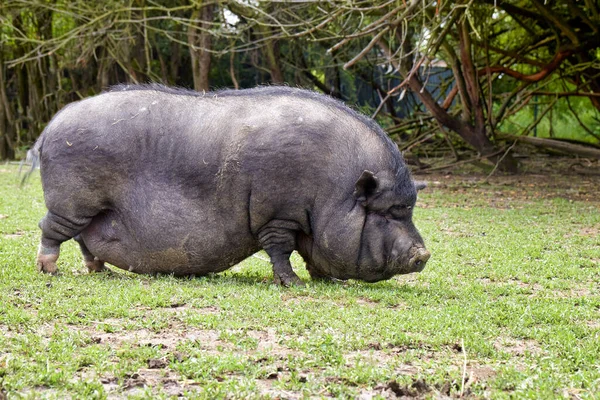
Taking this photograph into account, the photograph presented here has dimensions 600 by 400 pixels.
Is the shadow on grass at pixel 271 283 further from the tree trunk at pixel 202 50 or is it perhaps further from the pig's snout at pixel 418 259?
the tree trunk at pixel 202 50

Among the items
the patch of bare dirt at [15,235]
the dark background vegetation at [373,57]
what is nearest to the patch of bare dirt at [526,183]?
the dark background vegetation at [373,57]

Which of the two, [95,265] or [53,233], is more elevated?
[53,233]

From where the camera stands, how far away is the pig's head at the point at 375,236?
18.3 feet

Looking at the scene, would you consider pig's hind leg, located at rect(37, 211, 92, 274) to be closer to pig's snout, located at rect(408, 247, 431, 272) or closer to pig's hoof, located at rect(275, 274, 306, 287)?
pig's hoof, located at rect(275, 274, 306, 287)

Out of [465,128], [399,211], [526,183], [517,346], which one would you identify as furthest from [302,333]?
[465,128]

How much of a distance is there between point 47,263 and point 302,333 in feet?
8.33

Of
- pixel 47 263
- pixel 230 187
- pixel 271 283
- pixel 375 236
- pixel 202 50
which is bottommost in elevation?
pixel 271 283

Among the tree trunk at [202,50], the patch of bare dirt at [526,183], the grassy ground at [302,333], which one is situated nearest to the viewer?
the grassy ground at [302,333]

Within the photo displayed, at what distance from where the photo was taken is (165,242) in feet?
18.8

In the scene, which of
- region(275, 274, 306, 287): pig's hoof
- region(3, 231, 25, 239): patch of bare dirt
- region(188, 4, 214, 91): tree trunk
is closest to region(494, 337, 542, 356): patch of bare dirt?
region(275, 274, 306, 287): pig's hoof

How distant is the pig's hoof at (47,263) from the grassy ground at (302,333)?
0.08 metres

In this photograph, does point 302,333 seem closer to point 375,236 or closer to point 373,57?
point 375,236

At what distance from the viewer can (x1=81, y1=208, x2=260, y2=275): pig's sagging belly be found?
5.72 metres

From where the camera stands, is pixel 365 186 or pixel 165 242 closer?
pixel 365 186
